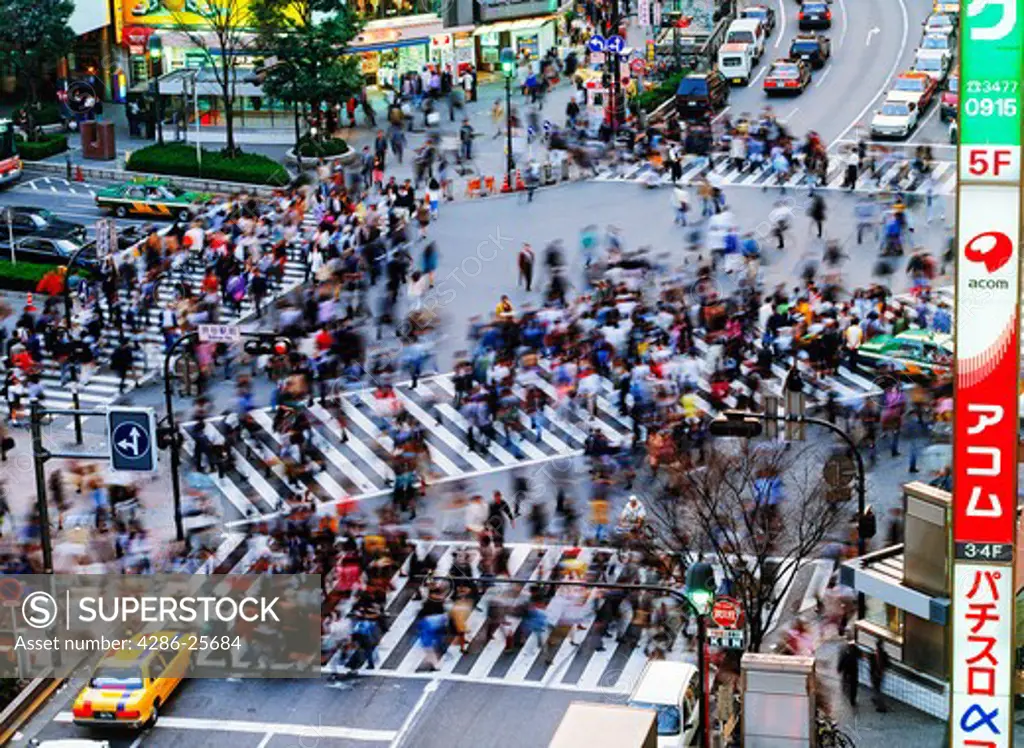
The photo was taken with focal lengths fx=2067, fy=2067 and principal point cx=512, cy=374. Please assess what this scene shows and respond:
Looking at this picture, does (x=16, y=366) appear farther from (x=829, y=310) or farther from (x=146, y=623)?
(x=829, y=310)

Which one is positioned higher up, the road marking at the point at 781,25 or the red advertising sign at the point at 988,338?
the road marking at the point at 781,25

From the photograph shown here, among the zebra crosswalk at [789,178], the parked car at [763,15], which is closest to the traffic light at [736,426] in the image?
the zebra crosswalk at [789,178]

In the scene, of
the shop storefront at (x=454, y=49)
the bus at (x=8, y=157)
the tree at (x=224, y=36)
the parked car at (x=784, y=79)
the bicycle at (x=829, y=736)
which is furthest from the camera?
the shop storefront at (x=454, y=49)

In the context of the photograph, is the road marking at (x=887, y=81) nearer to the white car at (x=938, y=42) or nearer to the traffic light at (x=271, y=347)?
the white car at (x=938, y=42)

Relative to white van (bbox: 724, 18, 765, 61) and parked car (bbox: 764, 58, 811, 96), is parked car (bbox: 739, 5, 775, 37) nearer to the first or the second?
white van (bbox: 724, 18, 765, 61)

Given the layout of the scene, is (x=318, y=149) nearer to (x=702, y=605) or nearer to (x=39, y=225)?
(x=39, y=225)

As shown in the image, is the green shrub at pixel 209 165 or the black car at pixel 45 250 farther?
the green shrub at pixel 209 165

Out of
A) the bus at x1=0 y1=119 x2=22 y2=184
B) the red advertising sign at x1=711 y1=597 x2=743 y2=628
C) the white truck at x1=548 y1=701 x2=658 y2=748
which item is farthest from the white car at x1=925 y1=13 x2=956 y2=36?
the white truck at x1=548 y1=701 x2=658 y2=748
